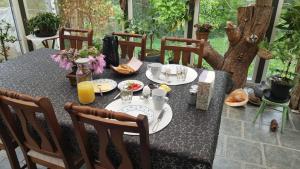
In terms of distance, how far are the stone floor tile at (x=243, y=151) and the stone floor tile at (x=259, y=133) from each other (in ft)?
0.32

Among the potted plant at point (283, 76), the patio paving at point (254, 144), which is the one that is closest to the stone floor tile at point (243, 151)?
the patio paving at point (254, 144)

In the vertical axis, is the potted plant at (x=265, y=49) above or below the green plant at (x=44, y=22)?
below

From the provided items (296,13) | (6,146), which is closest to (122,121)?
(6,146)

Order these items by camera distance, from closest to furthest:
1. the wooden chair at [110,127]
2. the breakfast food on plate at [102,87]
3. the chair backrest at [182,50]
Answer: the wooden chair at [110,127] → the breakfast food on plate at [102,87] → the chair backrest at [182,50]

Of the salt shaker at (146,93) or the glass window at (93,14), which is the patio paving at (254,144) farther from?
the glass window at (93,14)

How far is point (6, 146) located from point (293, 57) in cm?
250

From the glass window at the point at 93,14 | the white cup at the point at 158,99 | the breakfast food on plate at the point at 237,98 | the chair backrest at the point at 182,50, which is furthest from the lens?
the glass window at the point at 93,14

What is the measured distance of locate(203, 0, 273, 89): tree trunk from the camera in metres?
2.68

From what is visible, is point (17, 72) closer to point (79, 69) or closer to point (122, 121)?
point (79, 69)

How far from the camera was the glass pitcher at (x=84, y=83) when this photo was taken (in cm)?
143

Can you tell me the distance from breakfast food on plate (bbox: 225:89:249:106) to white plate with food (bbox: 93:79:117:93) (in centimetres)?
171

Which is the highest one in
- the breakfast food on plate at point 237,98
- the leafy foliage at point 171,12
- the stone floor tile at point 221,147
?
the leafy foliage at point 171,12

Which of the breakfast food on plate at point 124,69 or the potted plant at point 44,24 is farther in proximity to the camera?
the potted plant at point 44,24

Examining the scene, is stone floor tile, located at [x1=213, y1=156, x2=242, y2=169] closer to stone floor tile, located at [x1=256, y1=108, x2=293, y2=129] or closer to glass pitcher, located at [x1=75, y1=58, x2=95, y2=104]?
stone floor tile, located at [x1=256, y1=108, x2=293, y2=129]
